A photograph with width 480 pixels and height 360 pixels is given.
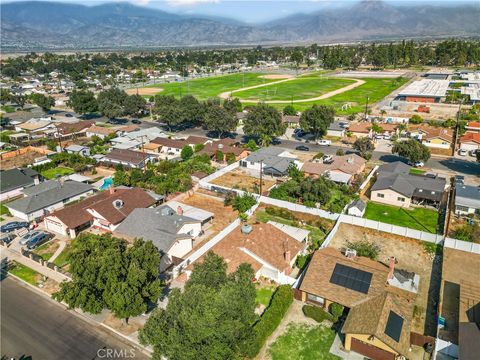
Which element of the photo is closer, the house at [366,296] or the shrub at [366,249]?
the house at [366,296]

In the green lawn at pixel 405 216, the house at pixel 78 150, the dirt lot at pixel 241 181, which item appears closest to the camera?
the green lawn at pixel 405 216

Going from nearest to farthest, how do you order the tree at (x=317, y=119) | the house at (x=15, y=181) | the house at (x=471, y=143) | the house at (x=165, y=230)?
the house at (x=165, y=230)
the house at (x=15, y=181)
the house at (x=471, y=143)
the tree at (x=317, y=119)

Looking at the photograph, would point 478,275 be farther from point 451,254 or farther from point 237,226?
point 237,226

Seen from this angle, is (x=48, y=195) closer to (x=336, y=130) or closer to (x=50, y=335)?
(x=50, y=335)

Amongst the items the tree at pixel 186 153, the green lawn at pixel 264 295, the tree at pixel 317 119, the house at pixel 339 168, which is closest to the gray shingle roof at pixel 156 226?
the green lawn at pixel 264 295

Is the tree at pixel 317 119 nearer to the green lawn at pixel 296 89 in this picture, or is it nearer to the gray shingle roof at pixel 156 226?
the gray shingle roof at pixel 156 226

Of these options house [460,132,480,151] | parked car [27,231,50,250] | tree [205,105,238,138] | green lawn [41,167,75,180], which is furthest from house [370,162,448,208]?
green lawn [41,167,75,180]

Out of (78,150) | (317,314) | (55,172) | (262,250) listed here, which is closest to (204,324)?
(317,314)

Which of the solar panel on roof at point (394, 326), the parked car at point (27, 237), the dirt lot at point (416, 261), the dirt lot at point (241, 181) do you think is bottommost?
the dirt lot at point (241, 181)
